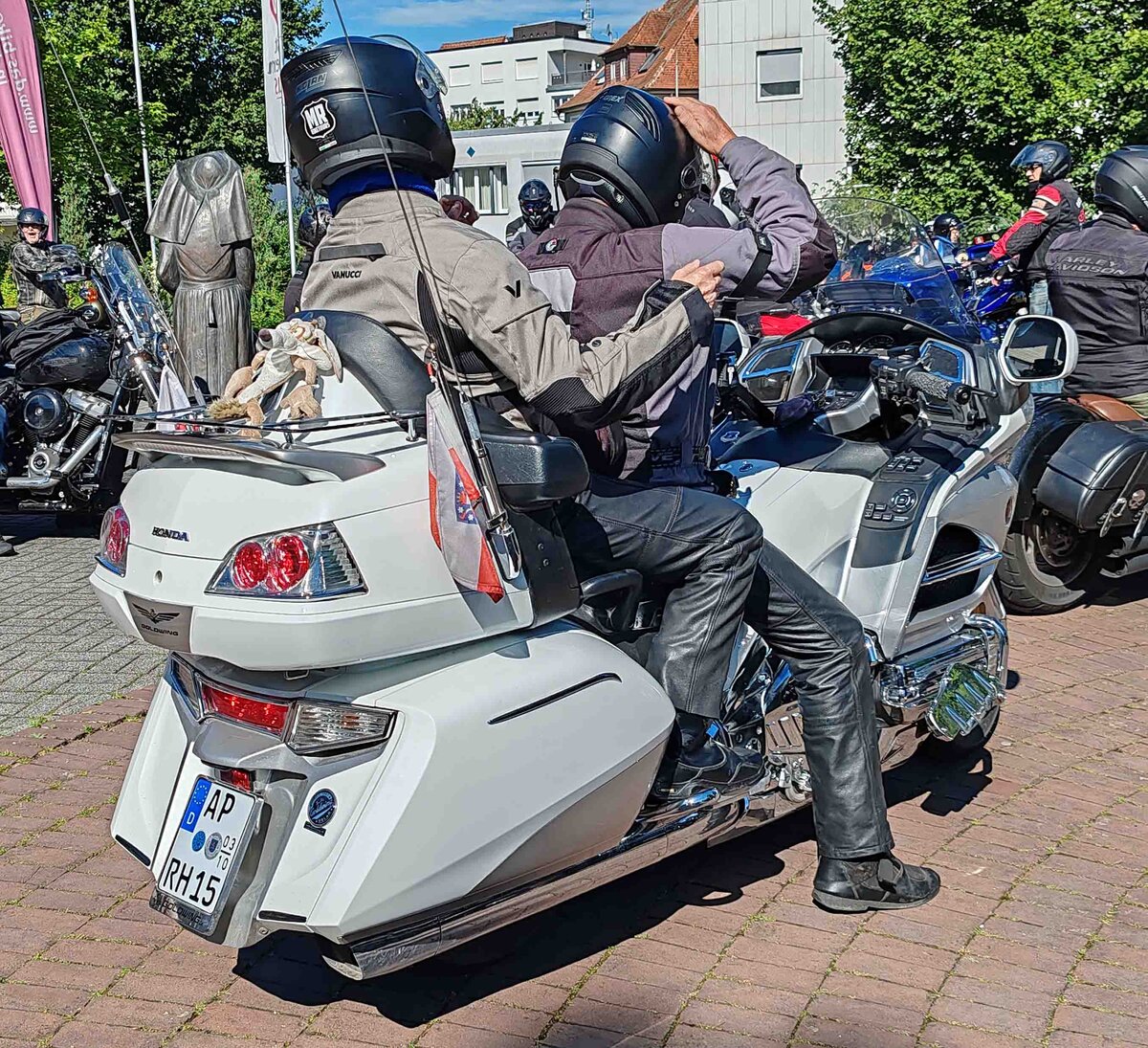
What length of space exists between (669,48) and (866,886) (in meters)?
56.8

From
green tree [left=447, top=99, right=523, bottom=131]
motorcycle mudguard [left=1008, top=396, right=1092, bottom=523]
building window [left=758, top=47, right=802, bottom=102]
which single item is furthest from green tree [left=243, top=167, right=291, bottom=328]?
green tree [left=447, top=99, right=523, bottom=131]

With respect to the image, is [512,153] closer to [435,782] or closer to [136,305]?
[136,305]

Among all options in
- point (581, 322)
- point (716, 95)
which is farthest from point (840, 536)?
point (716, 95)

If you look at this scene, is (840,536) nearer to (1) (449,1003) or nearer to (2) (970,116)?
(1) (449,1003)

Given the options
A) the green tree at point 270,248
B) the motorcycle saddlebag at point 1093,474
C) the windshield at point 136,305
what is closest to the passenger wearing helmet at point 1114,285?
the motorcycle saddlebag at point 1093,474

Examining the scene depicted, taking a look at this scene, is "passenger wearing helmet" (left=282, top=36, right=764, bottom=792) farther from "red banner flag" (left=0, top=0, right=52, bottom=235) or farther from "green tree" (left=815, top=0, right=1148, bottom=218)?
"green tree" (left=815, top=0, right=1148, bottom=218)

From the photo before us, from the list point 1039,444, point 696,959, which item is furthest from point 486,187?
point 696,959

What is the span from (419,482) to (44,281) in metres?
7.42

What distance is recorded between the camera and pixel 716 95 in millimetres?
41344

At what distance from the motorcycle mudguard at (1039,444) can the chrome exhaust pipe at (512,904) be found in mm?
3359

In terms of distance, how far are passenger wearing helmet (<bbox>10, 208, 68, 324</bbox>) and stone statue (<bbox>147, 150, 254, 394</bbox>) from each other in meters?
1.22

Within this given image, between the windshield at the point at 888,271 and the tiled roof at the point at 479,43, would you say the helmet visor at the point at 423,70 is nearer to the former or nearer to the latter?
the windshield at the point at 888,271

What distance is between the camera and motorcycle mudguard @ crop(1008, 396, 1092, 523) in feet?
20.8

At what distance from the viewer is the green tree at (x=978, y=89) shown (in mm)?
25078
